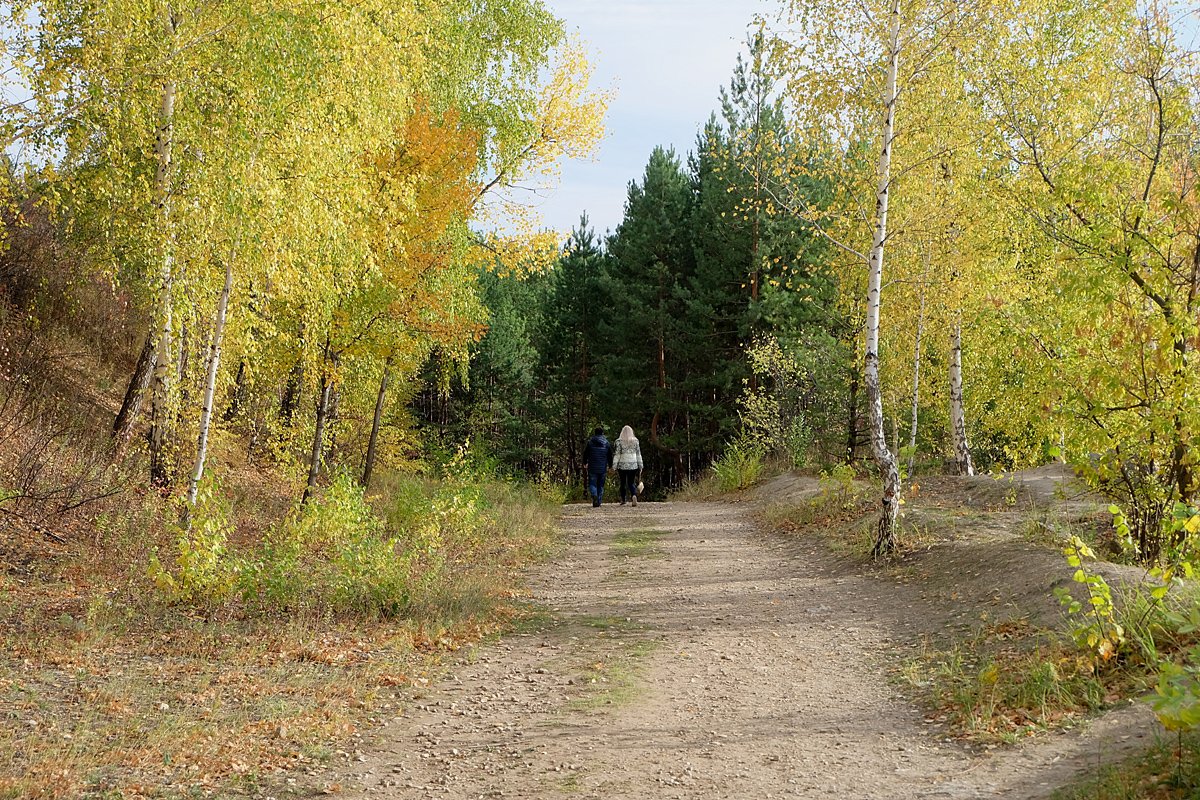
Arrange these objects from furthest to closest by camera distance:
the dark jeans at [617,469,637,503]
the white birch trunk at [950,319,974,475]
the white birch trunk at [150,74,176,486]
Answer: the dark jeans at [617,469,637,503] → the white birch trunk at [950,319,974,475] → the white birch trunk at [150,74,176,486]

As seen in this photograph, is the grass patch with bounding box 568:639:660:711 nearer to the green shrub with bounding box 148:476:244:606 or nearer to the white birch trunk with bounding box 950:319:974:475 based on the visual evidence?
the green shrub with bounding box 148:476:244:606

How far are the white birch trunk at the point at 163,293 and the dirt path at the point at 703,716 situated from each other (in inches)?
208

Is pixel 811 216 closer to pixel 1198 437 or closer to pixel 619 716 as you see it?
pixel 1198 437

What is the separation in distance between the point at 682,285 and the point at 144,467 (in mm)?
20840

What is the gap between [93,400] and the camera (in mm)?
15359

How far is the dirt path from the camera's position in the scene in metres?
4.71

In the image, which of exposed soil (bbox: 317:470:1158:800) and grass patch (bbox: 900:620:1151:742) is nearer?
exposed soil (bbox: 317:470:1158:800)

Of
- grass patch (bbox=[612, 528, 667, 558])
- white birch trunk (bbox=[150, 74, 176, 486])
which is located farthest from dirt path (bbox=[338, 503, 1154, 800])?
white birch trunk (bbox=[150, 74, 176, 486])

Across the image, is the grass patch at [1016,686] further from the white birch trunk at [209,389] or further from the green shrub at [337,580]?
the white birch trunk at [209,389]

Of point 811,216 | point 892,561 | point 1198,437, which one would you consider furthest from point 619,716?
point 811,216

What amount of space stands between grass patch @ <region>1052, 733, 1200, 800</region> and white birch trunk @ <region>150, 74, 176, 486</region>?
9336 mm

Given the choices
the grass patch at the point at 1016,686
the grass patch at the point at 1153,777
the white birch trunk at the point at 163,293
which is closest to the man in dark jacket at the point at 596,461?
the white birch trunk at the point at 163,293

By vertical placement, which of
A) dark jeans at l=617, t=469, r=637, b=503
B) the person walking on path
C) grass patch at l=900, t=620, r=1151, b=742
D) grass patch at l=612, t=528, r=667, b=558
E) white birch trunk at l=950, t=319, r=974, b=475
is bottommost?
grass patch at l=612, t=528, r=667, b=558

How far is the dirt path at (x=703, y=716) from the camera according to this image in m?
4.71
